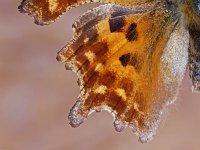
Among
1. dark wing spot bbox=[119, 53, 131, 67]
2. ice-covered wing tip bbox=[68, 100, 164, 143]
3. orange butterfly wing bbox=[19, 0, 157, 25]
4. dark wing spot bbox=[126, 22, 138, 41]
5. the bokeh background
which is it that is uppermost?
orange butterfly wing bbox=[19, 0, 157, 25]

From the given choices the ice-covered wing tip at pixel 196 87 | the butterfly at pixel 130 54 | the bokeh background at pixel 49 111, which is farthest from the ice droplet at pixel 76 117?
the bokeh background at pixel 49 111

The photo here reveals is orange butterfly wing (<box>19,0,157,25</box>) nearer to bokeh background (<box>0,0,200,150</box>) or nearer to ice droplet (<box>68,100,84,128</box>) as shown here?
ice droplet (<box>68,100,84,128</box>)

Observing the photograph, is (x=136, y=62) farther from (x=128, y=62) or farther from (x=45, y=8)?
(x=45, y=8)

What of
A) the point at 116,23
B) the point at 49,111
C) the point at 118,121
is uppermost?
the point at 116,23

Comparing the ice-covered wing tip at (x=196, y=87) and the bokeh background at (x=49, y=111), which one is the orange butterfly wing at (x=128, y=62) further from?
the bokeh background at (x=49, y=111)

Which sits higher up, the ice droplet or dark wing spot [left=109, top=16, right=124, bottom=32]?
dark wing spot [left=109, top=16, right=124, bottom=32]

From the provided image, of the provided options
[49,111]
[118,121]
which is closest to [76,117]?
[118,121]

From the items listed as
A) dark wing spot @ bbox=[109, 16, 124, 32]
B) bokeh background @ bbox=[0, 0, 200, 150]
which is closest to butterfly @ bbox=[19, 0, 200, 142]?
dark wing spot @ bbox=[109, 16, 124, 32]

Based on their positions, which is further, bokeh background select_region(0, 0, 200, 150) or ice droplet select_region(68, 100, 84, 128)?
bokeh background select_region(0, 0, 200, 150)
